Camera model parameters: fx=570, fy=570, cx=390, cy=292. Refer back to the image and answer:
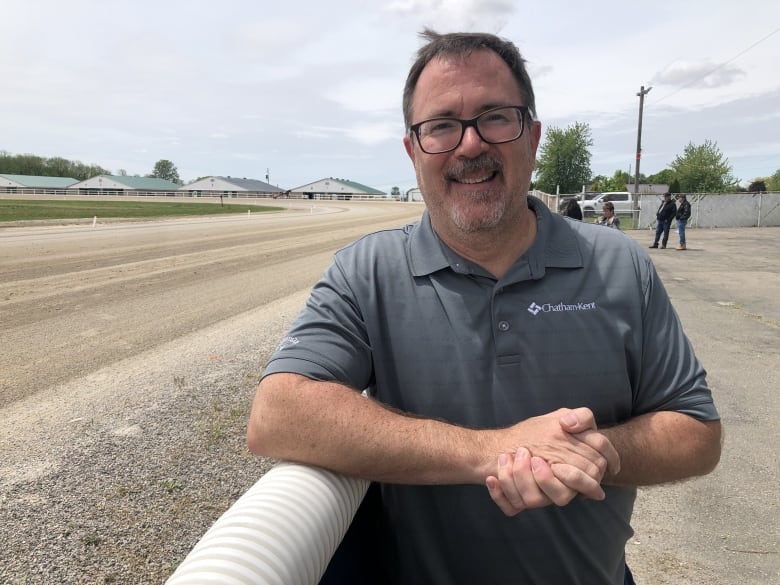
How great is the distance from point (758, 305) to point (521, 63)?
9.07 m

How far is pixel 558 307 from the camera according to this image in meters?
1.88

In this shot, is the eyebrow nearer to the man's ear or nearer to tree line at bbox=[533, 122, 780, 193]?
the man's ear

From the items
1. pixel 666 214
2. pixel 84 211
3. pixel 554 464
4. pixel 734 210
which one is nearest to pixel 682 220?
pixel 666 214

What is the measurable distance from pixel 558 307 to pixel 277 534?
1138 mm

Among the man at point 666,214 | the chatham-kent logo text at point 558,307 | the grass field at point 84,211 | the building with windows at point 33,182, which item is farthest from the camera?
the building with windows at point 33,182

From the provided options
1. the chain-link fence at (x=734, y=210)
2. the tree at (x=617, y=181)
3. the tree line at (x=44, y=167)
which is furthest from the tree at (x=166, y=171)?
the chain-link fence at (x=734, y=210)

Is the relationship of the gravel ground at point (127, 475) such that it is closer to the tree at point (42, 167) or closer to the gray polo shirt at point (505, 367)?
the gray polo shirt at point (505, 367)

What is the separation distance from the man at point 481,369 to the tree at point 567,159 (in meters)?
76.5

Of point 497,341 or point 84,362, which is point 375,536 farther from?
point 84,362

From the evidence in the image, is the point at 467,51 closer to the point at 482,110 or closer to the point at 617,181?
the point at 482,110

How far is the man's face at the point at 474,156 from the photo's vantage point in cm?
204

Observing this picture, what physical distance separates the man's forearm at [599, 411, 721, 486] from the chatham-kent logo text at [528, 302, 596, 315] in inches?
15.2

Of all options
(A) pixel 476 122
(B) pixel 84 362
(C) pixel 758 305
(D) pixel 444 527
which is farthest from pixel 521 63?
(C) pixel 758 305

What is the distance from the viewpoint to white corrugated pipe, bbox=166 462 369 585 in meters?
1.12
